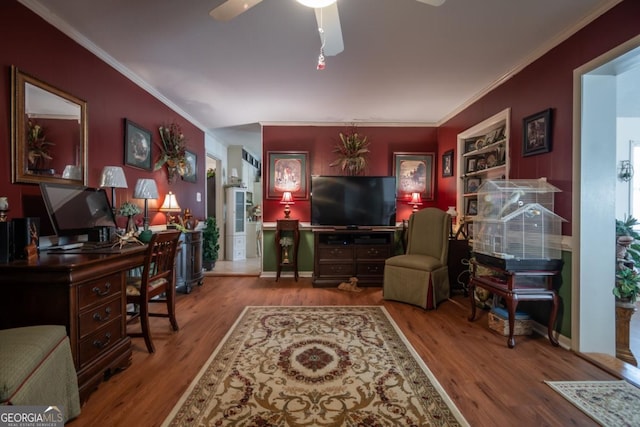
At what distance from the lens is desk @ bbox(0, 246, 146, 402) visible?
1.46 metres

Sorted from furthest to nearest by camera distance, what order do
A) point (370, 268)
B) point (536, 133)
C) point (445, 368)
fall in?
1. point (370, 268)
2. point (536, 133)
3. point (445, 368)

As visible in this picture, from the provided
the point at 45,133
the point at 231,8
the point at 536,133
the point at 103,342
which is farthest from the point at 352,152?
the point at 103,342

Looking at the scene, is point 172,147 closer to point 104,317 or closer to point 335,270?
point 104,317

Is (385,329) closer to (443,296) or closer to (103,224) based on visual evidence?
(443,296)

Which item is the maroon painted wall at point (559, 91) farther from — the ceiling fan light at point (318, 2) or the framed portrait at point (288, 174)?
the framed portrait at point (288, 174)

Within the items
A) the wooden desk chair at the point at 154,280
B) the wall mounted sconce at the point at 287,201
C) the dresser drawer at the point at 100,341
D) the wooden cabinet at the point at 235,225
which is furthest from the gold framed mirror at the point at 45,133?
the wooden cabinet at the point at 235,225

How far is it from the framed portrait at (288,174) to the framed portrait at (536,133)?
116 inches

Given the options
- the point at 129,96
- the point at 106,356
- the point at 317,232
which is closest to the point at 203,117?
the point at 129,96

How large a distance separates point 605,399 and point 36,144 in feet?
13.5

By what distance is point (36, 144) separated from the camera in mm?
2000

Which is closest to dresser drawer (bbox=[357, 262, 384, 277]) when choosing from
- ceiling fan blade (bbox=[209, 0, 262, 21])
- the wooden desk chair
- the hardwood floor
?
the hardwood floor

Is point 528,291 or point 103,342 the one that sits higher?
point 528,291

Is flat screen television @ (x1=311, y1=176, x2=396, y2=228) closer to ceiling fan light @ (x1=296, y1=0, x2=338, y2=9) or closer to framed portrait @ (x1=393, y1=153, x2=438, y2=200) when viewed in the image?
framed portrait @ (x1=393, y1=153, x2=438, y2=200)

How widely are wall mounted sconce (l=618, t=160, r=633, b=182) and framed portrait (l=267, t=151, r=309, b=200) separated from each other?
437 cm
